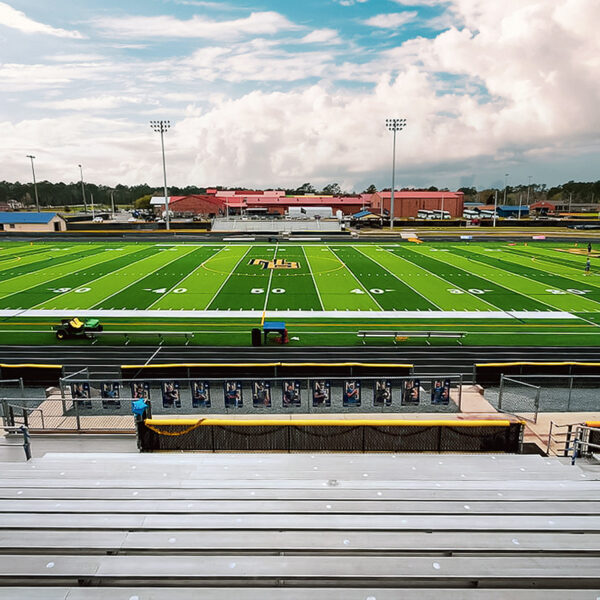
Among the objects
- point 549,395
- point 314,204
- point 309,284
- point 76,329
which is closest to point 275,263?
point 309,284

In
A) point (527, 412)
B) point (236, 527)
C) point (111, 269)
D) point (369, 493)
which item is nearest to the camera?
point (236, 527)

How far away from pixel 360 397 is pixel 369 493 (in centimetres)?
891

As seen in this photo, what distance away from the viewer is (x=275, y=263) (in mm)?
47469

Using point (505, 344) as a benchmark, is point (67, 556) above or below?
above

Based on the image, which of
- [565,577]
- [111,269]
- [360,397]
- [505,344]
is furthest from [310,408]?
[111,269]

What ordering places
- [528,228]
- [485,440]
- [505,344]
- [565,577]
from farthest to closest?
1. [528,228]
2. [505,344]
3. [485,440]
4. [565,577]

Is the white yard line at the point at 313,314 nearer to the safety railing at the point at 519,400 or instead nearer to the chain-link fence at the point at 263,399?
the safety railing at the point at 519,400

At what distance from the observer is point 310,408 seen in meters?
15.0

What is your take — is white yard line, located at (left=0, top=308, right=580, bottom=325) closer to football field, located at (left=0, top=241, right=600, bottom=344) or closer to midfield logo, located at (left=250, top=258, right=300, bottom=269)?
football field, located at (left=0, top=241, right=600, bottom=344)

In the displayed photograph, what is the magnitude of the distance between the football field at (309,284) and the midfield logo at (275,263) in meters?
0.11

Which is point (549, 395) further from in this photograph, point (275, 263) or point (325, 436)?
point (275, 263)

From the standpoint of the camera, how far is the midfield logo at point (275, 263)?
4509 cm

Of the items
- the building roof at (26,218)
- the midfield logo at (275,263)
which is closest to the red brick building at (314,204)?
the building roof at (26,218)

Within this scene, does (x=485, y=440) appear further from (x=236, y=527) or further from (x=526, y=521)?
(x=236, y=527)
